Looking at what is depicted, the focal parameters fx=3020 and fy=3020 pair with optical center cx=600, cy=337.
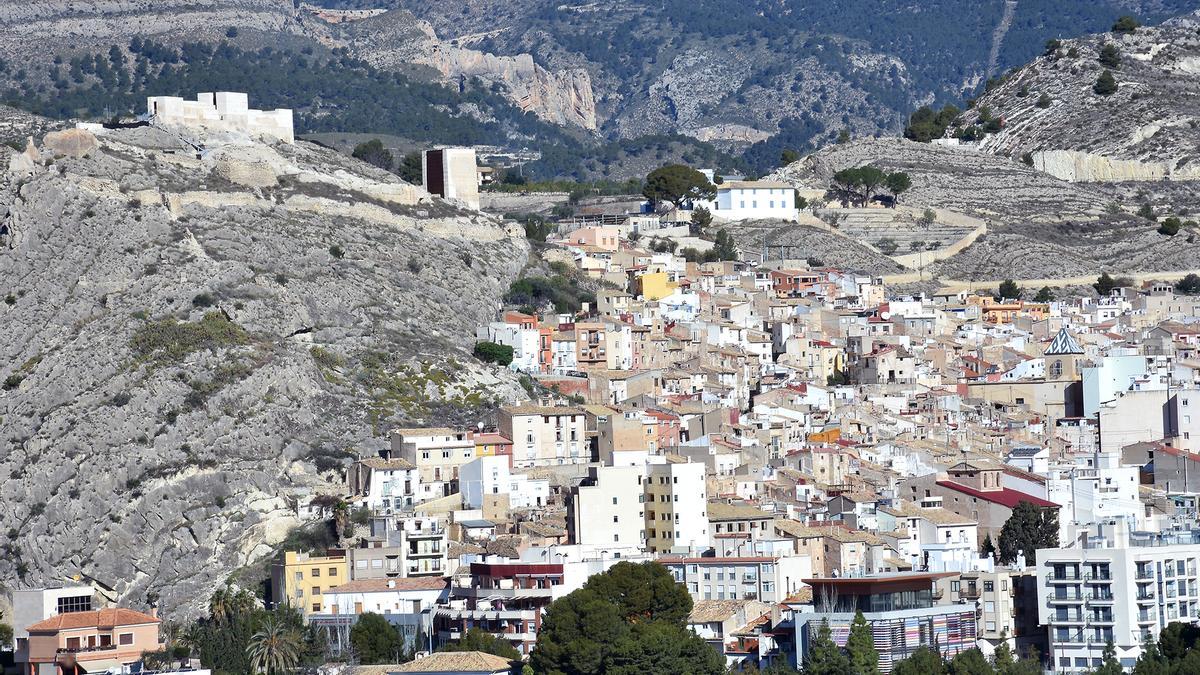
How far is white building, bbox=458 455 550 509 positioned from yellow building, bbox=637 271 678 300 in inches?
933

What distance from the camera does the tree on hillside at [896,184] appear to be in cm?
11288

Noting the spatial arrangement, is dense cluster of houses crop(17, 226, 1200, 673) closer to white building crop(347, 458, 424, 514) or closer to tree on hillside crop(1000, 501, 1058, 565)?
white building crop(347, 458, 424, 514)

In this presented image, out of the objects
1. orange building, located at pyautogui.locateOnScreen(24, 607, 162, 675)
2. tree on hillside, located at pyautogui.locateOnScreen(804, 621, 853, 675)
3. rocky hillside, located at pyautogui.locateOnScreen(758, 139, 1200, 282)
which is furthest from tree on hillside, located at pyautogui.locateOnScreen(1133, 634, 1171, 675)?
rocky hillside, located at pyautogui.locateOnScreen(758, 139, 1200, 282)

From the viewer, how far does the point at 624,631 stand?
178 ft

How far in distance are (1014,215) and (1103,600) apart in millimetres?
57446

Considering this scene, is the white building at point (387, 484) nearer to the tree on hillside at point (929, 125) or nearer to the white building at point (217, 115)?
the white building at point (217, 115)

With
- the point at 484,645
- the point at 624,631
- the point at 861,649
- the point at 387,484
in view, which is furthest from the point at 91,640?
the point at 861,649

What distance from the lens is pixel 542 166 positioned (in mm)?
165375

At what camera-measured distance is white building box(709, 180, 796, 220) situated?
109625mm

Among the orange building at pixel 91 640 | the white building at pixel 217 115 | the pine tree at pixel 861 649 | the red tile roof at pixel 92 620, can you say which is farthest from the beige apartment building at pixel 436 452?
the white building at pixel 217 115

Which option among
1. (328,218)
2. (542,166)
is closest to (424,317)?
(328,218)

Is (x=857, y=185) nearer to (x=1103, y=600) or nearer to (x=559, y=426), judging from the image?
(x=559, y=426)

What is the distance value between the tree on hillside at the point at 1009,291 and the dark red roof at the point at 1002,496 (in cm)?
3500

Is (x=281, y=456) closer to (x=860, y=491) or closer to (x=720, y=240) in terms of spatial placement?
(x=860, y=491)
